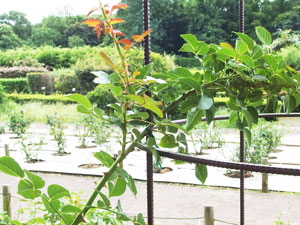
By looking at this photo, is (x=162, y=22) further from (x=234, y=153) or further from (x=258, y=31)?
(x=258, y=31)

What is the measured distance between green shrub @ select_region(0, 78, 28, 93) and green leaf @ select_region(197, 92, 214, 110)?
655 inches

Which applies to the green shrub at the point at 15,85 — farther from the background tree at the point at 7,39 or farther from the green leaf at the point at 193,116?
the green leaf at the point at 193,116

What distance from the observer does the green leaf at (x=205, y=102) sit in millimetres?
605

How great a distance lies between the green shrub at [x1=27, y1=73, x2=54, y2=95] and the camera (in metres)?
15.4

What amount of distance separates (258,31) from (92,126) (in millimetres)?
6576

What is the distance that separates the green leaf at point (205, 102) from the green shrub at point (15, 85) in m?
16.6

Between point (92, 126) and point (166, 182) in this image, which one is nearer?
point (166, 182)

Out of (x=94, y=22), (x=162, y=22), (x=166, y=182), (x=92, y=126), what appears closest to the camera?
(x=94, y=22)

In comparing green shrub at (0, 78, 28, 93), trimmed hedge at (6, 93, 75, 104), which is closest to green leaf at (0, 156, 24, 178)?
trimmed hedge at (6, 93, 75, 104)

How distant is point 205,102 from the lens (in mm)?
621

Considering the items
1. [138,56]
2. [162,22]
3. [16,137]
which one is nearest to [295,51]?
[138,56]

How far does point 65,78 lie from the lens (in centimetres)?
1417

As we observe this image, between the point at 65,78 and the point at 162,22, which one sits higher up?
the point at 162,22

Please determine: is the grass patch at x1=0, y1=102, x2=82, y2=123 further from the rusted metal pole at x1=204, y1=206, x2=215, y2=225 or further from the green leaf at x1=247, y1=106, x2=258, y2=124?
the green leaf at x1=247, y1=106, x2=258, y2=124
